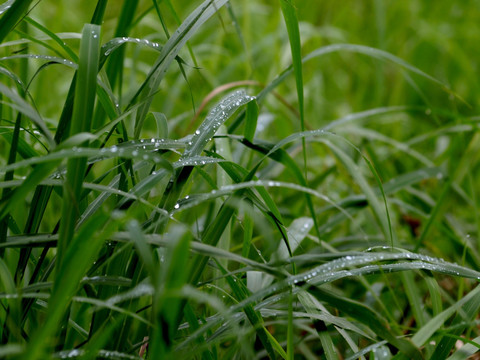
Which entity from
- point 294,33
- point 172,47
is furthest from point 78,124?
point 294,33

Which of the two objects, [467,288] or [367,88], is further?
[367,88]

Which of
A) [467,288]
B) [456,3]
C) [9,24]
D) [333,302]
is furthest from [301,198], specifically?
[456,3]

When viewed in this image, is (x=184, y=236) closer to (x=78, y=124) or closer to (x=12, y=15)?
(x=78, y=124)

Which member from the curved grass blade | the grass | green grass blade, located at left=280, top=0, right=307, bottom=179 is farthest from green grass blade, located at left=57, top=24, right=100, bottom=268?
green grass blade, located at left=280, top=0, right=307, bottom=179

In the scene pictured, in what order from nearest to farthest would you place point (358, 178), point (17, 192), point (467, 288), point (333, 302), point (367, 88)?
point (17, 192) < point (333, 302) < point (358, 178) < point (467, 288) < point (367, 88)

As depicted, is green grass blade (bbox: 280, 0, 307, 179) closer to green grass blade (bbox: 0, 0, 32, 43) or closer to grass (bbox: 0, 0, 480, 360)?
grass (bbox: 0, 0, 480, 360)

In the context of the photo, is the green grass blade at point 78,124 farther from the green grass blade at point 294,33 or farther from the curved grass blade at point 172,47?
the green grass blade at point 294,33

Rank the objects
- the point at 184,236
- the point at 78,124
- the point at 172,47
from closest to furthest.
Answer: the point at 184,236 → the point at 78,124 → the point at 172,47

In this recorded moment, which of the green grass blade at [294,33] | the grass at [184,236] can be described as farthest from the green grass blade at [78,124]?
the green grass blade at [294,33]

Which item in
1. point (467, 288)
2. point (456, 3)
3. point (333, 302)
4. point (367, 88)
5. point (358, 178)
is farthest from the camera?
point (456, 3)

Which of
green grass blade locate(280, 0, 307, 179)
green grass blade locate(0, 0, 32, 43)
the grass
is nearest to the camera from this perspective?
the grass

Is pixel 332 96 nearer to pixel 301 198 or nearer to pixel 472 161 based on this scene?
pixel 472 161
